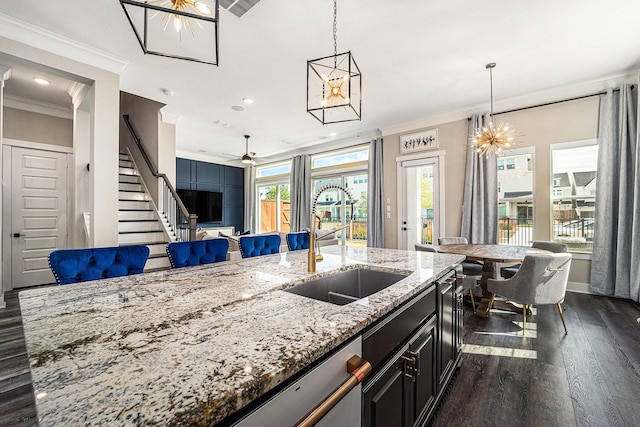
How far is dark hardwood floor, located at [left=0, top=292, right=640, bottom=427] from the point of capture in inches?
65.9

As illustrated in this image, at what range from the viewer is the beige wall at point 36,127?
4473 millimetres

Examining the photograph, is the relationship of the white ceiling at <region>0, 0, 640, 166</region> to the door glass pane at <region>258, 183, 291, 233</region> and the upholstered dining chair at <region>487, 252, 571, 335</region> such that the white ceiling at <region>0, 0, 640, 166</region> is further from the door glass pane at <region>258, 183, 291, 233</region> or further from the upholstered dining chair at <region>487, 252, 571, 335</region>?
the door glass pane at <region>258, 183, 291, 233</region>

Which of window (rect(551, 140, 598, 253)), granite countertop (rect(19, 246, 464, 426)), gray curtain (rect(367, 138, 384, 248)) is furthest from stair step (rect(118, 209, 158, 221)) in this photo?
window (rect(551, 140, 598, 253))

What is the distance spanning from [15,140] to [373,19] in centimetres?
596

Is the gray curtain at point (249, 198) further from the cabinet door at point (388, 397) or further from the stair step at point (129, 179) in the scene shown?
the cabinet door at point (388, 397)

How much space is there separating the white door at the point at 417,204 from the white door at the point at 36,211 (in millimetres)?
6416

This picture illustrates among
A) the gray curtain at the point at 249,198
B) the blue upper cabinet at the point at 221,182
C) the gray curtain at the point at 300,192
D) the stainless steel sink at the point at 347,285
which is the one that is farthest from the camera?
the gray curtain at the point at 249,198

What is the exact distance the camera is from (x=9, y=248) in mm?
4387

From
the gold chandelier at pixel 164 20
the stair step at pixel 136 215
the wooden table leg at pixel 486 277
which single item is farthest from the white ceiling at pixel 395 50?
the wooden table leg at pixel 486 277

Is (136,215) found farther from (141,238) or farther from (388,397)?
(388,397)

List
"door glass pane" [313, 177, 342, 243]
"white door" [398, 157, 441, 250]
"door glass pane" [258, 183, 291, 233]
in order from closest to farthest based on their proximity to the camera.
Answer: "white door" [398, 157, 441, 250] → "door glass pane" [313, 177, 342, 243] → "door glass pane" [258, 183, 291, 233]

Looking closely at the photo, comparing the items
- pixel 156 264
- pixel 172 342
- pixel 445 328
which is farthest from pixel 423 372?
pixel 156 264

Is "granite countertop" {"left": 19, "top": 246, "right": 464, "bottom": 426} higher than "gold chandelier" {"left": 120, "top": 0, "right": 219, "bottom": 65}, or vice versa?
"gold chandelier" {"left": 120, "top": 0, "right": 219, "bottom": 65}

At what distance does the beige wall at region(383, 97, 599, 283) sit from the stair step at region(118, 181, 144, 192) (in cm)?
601
